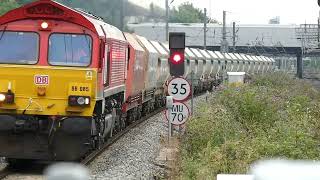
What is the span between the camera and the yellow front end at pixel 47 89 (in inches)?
411

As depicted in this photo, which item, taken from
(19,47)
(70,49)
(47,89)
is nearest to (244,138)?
(70,49)

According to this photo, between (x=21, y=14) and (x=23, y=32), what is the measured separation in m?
0.33

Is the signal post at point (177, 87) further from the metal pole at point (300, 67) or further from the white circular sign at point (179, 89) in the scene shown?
the metal pole at point (300, 67)

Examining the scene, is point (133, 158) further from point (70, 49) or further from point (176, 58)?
point (70, 49)

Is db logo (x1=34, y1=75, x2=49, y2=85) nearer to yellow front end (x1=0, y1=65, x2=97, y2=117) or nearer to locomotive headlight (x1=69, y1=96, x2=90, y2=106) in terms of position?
yellow front end (x1=0, y1=65, x2=97, y2=117)

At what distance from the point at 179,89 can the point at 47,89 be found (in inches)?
166

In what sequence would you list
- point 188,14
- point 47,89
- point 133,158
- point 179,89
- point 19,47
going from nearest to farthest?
point 47,89 → point 19,47 → point 133,158 → point 179,89 → point 188,14

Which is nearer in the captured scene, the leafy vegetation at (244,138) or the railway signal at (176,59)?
the leafy vegetation at (244,138)

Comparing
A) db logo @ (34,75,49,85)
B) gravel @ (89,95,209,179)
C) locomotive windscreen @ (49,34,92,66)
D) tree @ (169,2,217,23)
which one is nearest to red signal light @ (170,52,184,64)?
gravel @ (89,95,209,179)

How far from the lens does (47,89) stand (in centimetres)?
1051

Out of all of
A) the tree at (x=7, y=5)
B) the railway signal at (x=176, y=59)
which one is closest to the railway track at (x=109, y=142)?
the railway signal at (x=176, y=59)

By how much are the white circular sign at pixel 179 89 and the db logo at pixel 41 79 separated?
161 inches

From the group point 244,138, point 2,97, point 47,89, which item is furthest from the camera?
point 244,138

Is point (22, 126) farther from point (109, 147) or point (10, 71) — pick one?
point (109, 147)
